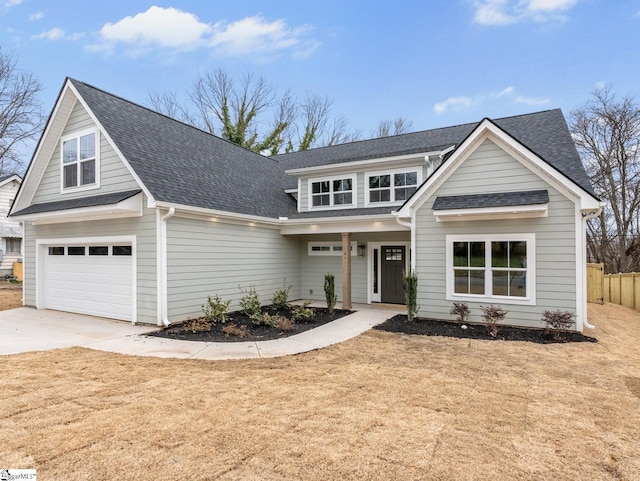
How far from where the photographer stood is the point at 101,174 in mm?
9898

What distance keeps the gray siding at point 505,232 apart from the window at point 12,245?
84.0ft

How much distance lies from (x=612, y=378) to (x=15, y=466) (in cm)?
722

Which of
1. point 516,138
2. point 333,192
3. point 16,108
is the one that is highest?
point 16,108

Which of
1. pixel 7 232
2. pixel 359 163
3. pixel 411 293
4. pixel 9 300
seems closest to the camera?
pixel 411 293

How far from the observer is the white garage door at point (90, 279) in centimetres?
955

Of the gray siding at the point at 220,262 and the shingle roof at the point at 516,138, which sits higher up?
the shingle roof at the point at 516,138

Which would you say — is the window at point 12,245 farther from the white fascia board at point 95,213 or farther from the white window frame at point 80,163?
the white window frame at point 80,163

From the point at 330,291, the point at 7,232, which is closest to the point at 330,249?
the point at 330,291

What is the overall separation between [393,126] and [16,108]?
27.4 metres

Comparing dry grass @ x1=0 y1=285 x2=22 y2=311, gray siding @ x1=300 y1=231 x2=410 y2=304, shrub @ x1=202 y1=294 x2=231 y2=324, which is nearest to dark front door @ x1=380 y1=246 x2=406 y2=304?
gray siding @ x1=300 y1=231 x2=410 y2=304

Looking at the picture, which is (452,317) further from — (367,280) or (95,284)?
(95,284)

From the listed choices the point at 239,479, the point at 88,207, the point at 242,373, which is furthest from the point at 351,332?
the point at 88,207

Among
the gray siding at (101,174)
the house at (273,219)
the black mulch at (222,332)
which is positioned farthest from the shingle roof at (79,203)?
the black mulch at (222,332)

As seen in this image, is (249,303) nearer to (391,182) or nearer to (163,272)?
(163,272)
